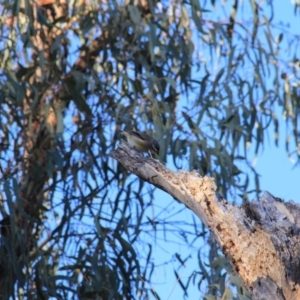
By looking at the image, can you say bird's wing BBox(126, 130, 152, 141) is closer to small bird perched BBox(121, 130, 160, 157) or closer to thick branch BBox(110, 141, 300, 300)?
small bird perched BBox(121, 130, 160, 157)

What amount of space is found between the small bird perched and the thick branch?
161 centimetres

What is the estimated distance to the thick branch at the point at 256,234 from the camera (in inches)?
100

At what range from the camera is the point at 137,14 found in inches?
197

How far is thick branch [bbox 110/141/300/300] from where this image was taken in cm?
254

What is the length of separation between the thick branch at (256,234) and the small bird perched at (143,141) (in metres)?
1.61

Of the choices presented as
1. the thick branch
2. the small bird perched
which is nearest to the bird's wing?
the small bird perched

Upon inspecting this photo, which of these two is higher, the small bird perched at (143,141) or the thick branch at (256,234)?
the small bird perched at (143,141)

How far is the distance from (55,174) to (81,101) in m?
0.46

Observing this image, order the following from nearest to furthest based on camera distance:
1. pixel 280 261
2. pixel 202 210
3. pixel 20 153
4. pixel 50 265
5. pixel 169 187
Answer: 1. pixel 280 261
2. pixel 202 210
3. pixel 169 187
4. pixel 50 265
5. pixel 20 153

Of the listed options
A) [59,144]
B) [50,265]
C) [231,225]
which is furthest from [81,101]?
[231,225]

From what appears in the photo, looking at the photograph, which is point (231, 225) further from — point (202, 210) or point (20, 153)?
point (20, 153)

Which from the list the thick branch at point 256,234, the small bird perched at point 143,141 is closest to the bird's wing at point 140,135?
the small bird perched at point 143,141

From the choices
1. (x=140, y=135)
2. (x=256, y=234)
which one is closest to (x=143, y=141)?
(x=140, y=135)

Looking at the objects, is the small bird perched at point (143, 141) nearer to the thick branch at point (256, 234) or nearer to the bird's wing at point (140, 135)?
the bird's wing at point (140, 135)
